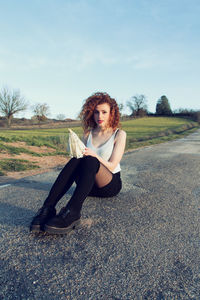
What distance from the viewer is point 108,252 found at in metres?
1.86

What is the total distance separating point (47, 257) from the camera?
5.82 feet

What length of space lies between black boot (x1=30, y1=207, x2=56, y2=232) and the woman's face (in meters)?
1.41

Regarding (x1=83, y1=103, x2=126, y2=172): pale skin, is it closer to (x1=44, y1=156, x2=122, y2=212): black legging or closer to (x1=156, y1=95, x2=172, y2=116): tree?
(x1=44, y1=156, x2=122, y2=212): black legging

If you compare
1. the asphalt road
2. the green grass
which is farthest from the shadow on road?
the green grass

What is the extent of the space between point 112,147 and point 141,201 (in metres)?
0.87

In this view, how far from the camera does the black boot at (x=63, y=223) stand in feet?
6.59

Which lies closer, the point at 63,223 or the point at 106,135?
the point at 63,223

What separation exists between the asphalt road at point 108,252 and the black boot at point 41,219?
0.07m

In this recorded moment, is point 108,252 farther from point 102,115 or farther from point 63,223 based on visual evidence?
point 102,115

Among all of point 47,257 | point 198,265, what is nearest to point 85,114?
point 47,257

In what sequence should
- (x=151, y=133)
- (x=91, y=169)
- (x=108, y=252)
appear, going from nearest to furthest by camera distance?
1. (x=108, y=252)
2. (x=91, y=169)
3. (x=151, y=133)

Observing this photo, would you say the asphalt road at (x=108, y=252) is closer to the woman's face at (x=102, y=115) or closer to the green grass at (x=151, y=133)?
the woman's face at (x=102, y=115)

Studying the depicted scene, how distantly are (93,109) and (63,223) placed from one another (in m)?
1.66

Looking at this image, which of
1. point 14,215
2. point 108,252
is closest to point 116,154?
point 108,252
